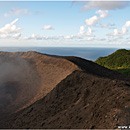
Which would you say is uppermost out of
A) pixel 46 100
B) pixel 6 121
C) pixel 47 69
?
pixel 47 69

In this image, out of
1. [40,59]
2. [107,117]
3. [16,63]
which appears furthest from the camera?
[16,63]

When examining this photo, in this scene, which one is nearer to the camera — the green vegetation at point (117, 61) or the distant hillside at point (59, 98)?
the distant hillside at point (59, 98)

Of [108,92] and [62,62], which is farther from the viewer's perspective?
[62,62]

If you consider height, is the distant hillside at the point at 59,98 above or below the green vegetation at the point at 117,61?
below

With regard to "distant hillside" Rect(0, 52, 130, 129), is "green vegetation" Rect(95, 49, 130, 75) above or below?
above

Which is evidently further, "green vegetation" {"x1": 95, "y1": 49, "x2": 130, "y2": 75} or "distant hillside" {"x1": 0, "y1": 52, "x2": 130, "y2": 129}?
"green vegetation" {"x1": 95, "y1": 49, "x2": 130, "y2": 75}

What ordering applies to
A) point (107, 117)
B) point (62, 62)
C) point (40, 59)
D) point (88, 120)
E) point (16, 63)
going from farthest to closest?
point (16, 63) → point (40, 59) → point (62, 62) → point (88, 120) → point (107, 117)

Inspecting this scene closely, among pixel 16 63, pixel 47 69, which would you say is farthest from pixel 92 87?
pixel 16 63

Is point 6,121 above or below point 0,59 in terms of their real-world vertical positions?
below

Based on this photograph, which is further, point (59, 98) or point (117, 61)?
point (117, 61)

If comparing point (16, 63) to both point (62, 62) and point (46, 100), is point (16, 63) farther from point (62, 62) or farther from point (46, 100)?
point (46, 100)

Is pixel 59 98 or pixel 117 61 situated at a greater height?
pixel 117 61
